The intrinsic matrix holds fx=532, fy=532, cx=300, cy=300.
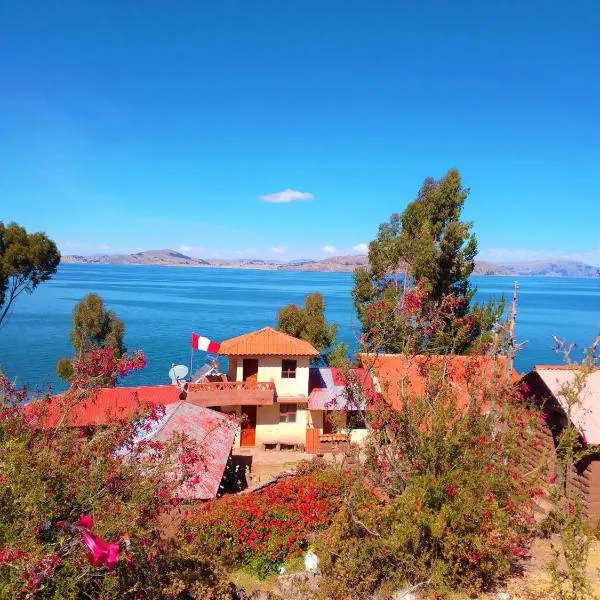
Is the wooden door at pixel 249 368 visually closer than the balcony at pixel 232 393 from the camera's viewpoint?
No

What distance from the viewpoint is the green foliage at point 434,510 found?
9.12 metres

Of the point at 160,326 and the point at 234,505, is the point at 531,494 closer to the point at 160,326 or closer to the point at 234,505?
the point at 234,505

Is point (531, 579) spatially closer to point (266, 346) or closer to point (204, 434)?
point (204, 434)

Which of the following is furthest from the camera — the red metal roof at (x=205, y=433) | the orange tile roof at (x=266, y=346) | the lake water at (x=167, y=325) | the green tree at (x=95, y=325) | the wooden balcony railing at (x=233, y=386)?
the lake water at (x=167, y=325)

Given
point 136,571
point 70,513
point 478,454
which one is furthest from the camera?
point 478,454

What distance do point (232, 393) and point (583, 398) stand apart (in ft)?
50.3

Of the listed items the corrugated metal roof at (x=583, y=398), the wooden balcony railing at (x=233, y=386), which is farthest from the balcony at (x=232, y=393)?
the corrugated metal roof at (x=583, y=398)

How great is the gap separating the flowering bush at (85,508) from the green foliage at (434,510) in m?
2.60

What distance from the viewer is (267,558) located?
41.0ft

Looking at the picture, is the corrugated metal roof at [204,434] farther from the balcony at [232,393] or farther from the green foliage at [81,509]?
the balcony at [232,393]

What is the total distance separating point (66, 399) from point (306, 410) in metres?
19.1

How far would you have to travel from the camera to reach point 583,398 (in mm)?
15320

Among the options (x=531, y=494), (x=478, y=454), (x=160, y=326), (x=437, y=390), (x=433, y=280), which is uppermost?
Result: (x=433, y=280)

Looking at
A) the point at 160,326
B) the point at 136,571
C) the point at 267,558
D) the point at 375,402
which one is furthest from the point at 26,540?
the point at 160,326
